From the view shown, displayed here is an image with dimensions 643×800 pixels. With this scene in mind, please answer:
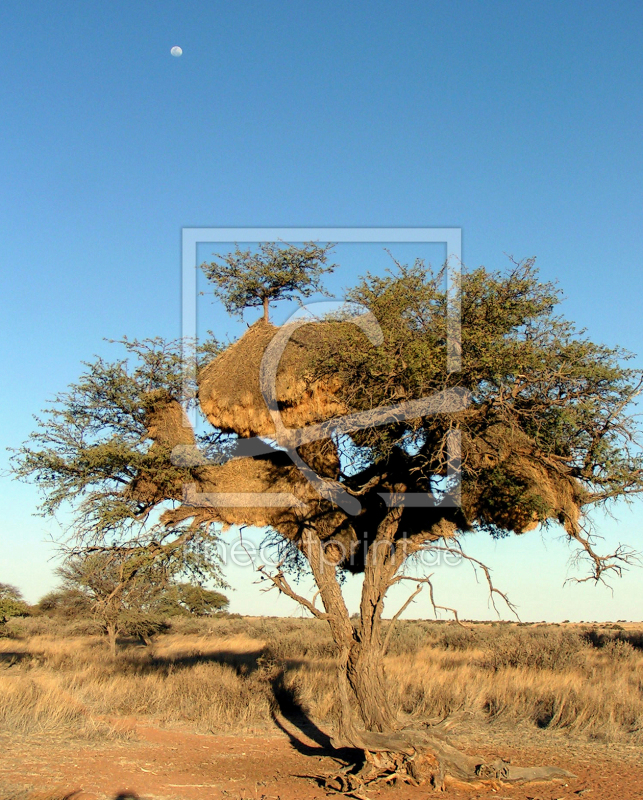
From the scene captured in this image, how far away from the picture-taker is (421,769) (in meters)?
7.38

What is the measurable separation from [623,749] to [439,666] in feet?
26.1

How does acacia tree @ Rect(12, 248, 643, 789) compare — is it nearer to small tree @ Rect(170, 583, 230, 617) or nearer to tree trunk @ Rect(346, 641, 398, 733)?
A: tree trunk @ Rect(346, 641, 398, 733)

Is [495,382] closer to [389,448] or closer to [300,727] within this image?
[389,448]

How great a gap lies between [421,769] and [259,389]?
5.34 meters

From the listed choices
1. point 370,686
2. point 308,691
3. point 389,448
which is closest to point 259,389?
point 389,448

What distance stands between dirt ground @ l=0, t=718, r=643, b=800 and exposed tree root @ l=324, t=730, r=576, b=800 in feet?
0.35

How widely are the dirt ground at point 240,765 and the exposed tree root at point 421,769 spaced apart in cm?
11

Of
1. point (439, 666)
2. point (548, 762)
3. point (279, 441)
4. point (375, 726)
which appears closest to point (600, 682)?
point (439, 666)

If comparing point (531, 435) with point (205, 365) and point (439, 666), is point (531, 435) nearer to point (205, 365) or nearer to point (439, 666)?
point (205, 365)

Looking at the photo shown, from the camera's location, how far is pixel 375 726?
868cm

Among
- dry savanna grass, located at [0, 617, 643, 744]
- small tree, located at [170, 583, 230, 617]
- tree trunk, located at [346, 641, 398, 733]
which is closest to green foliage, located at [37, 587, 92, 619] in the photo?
small tree, located at [170, 583, 230, 617]

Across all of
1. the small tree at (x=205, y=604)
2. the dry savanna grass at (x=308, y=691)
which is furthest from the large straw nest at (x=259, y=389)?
the small tree at (x=205, y=604)

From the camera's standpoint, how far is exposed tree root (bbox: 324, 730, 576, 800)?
7203 millimetres

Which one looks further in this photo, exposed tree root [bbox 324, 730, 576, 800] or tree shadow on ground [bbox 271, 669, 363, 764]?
tree shadow on ground [bbox 271, 669, 363, 764]
